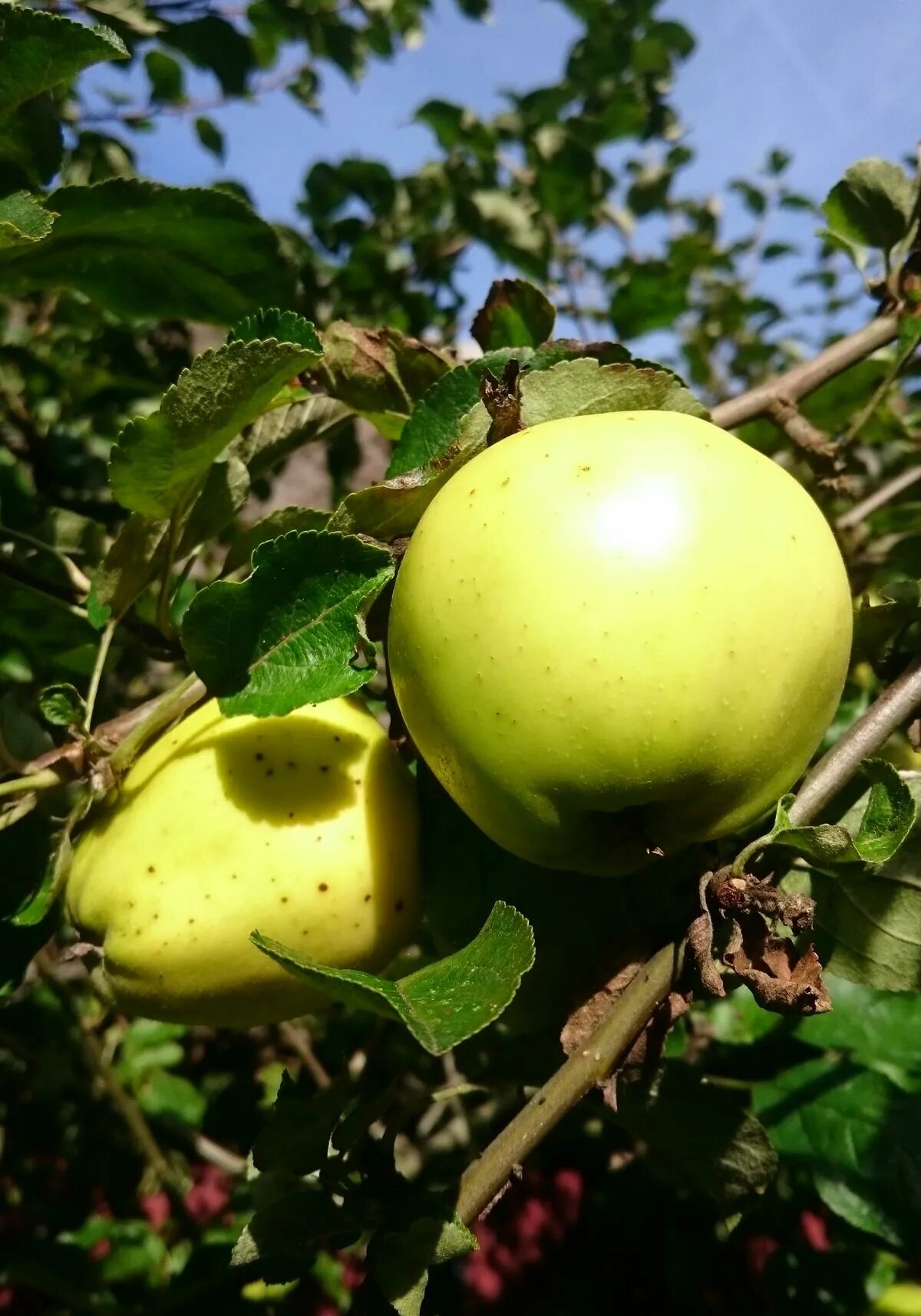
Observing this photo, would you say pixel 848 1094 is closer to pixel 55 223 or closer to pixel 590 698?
pixel 590 698

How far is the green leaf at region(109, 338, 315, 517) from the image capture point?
0.56 m

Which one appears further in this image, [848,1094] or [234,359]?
[848,1094]

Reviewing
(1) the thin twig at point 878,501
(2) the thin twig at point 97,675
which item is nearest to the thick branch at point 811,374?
(1) the thin twig at point 878,501

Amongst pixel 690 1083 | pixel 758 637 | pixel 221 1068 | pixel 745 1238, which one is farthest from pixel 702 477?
pixel 221 1068

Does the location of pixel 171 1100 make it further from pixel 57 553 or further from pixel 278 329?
pixel 278 329

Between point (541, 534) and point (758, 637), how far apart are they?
0.12 meters

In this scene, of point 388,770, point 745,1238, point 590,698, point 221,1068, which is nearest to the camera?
point 590,698

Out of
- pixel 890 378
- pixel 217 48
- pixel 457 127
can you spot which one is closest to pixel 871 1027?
pixel 890 378

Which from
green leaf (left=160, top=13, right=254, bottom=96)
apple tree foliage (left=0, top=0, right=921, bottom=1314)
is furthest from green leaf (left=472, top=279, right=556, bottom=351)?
green leaf (left=160, top=13, right=254, bottom=96)

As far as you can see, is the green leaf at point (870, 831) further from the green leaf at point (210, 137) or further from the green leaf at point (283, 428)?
the green leaf at point (210, 137)

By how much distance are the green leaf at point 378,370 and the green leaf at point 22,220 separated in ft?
0.64

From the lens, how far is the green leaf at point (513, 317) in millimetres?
752

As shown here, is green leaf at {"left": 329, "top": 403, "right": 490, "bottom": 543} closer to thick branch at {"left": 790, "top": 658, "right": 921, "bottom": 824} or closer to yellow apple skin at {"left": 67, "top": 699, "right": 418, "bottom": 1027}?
yellow apple skin at {"left": 67, "top": 699, "right": 418, "bottom": 1027}

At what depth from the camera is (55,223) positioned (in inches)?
27.8
